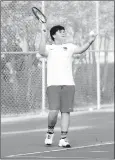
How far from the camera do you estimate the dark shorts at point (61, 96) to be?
451 inches

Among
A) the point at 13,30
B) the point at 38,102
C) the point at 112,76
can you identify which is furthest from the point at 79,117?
the point at 112,76

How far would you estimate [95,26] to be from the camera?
67.9ft

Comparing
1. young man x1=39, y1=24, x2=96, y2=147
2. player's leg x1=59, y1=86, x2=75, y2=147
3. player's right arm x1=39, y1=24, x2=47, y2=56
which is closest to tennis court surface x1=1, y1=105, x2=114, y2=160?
player's leg x1=59, y1=86, x2=75, y2=147

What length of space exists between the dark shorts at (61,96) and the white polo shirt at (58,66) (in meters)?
0.09

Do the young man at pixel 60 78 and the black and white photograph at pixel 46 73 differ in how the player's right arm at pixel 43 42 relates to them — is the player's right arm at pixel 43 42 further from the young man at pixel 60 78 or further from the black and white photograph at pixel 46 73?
the black and white photograph at pixel 46 73

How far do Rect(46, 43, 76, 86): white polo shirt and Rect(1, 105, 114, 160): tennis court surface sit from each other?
3.21ft

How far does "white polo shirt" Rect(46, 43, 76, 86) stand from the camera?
1138 centimetres

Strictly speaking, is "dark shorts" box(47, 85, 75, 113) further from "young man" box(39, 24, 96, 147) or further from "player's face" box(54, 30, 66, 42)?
"player's face" box(54, 30, 66, 42)

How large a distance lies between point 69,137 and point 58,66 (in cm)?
223

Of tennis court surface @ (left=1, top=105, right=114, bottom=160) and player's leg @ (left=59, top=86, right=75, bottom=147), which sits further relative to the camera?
player's leg @ (left=59, top=86, right=75, bottom=147)

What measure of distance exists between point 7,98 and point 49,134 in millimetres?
7035

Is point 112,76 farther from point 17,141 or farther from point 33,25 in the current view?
point 17,141

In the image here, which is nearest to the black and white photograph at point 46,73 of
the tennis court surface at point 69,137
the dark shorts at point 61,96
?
the tennis court surface at point 69,137

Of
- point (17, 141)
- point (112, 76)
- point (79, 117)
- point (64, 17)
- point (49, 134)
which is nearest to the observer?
point (49, 134)
